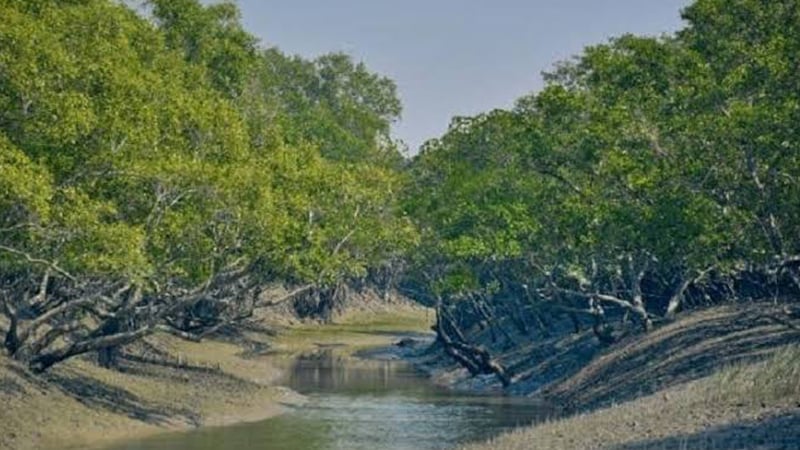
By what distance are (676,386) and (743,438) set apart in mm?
15455

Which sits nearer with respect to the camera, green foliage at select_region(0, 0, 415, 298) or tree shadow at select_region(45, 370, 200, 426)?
green foliage at select_region(0, 0, 415, 298)

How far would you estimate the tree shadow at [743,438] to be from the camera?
2539 cm

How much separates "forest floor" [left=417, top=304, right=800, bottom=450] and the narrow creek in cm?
294

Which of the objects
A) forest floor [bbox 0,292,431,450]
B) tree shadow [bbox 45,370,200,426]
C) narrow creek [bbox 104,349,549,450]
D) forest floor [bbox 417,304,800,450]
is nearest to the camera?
forest floor [bbox 417,304,800,450]

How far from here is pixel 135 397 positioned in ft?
160

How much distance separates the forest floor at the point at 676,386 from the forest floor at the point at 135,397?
1269 cm

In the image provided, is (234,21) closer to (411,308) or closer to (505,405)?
(505,405)

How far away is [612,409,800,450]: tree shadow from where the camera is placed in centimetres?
2539

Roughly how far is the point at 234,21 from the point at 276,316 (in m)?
40.2

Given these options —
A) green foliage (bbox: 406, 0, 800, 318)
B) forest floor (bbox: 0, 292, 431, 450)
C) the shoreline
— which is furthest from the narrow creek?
green foliage (bbox: 406, 0, 800, 318)

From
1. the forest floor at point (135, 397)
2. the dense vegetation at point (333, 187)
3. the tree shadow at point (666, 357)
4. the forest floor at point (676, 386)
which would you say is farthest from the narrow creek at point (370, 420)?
the dense vegetation at point (333, 187)

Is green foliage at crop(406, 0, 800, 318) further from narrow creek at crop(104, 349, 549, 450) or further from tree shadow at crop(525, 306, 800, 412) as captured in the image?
narrow creek at crop(104, 349, 549, 450)

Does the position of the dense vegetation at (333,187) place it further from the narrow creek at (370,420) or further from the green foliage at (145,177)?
the narrow creek at (370,420)

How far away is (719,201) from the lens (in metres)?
45.8
